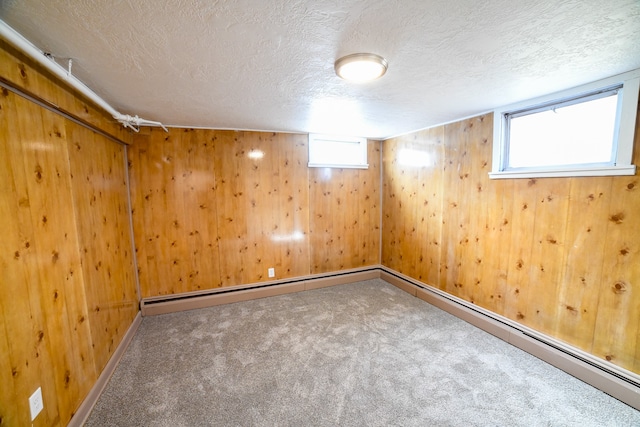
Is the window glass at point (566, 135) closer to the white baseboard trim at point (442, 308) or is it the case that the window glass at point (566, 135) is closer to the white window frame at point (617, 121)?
the white window frame at point (617, 121)

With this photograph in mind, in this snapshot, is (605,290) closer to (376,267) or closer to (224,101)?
(376,267)

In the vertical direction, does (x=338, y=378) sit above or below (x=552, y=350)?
below

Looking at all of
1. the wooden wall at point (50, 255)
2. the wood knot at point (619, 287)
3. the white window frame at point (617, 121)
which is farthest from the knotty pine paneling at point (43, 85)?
the wood knot at point (619, 287)

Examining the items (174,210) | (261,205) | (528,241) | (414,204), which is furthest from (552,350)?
(174,210)

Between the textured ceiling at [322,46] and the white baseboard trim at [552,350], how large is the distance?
2.09m

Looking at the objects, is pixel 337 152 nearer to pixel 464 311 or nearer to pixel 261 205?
pixel 261 205

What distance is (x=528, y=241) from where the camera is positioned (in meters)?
2.25

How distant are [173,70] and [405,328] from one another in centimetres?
305

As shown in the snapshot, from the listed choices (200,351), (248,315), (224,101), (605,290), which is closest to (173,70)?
(224,101)

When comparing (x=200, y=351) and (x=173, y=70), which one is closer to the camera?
(x=173, y=70)

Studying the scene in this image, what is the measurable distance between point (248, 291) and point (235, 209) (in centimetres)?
115

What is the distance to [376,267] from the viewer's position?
13.8ft

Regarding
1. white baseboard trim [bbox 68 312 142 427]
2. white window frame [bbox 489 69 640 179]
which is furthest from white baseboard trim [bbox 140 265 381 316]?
white window frame [bbox 489 69 640 179]

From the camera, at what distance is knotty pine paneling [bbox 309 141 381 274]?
12.4ft
